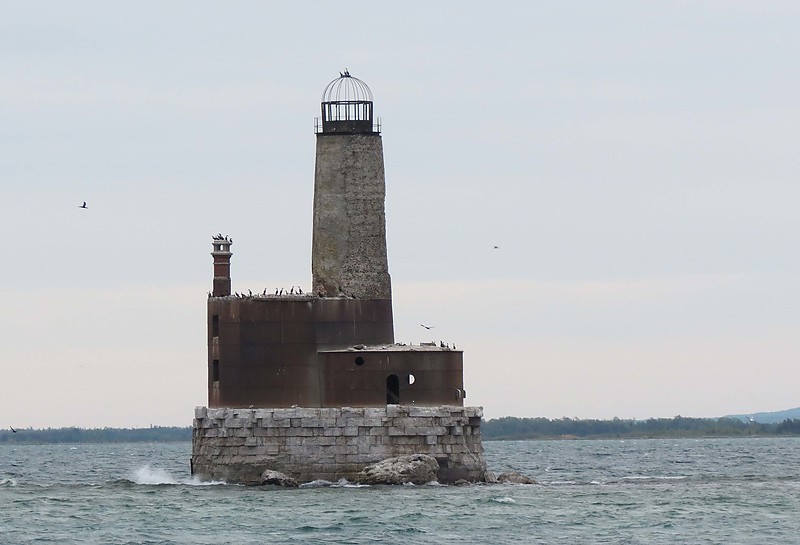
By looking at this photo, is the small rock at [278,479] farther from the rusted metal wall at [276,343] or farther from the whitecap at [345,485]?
the rusted metal wall at [276,343]

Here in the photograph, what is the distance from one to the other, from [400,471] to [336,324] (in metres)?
5.58

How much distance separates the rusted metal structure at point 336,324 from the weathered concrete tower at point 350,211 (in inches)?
1.2

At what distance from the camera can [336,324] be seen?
2315 inches

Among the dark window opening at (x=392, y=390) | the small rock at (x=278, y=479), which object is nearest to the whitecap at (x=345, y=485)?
the small rock at (x=278, y=479)

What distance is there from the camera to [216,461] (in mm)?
57688

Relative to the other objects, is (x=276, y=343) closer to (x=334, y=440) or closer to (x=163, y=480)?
(x=334, y=440)

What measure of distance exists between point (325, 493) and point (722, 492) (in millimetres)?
→ 12278

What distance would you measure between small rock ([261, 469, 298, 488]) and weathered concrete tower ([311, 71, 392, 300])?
658cm

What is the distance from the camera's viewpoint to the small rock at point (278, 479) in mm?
55875

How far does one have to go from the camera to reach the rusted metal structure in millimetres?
57625

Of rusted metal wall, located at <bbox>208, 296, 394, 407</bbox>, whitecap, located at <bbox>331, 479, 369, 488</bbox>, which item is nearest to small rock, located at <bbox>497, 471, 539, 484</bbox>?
whitecap, located at <bbox>331, 479, 369, 488</bbox>

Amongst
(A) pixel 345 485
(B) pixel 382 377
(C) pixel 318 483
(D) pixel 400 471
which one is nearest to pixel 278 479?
(C) pixel 318 483

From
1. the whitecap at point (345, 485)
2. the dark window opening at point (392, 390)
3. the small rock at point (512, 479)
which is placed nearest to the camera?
the whitecap at point (345, 485)

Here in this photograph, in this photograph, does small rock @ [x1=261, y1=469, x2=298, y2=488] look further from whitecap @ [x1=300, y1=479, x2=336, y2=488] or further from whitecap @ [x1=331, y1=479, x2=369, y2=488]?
whitecap @ [x1=331, y1=479, x2=369, y2=488]
